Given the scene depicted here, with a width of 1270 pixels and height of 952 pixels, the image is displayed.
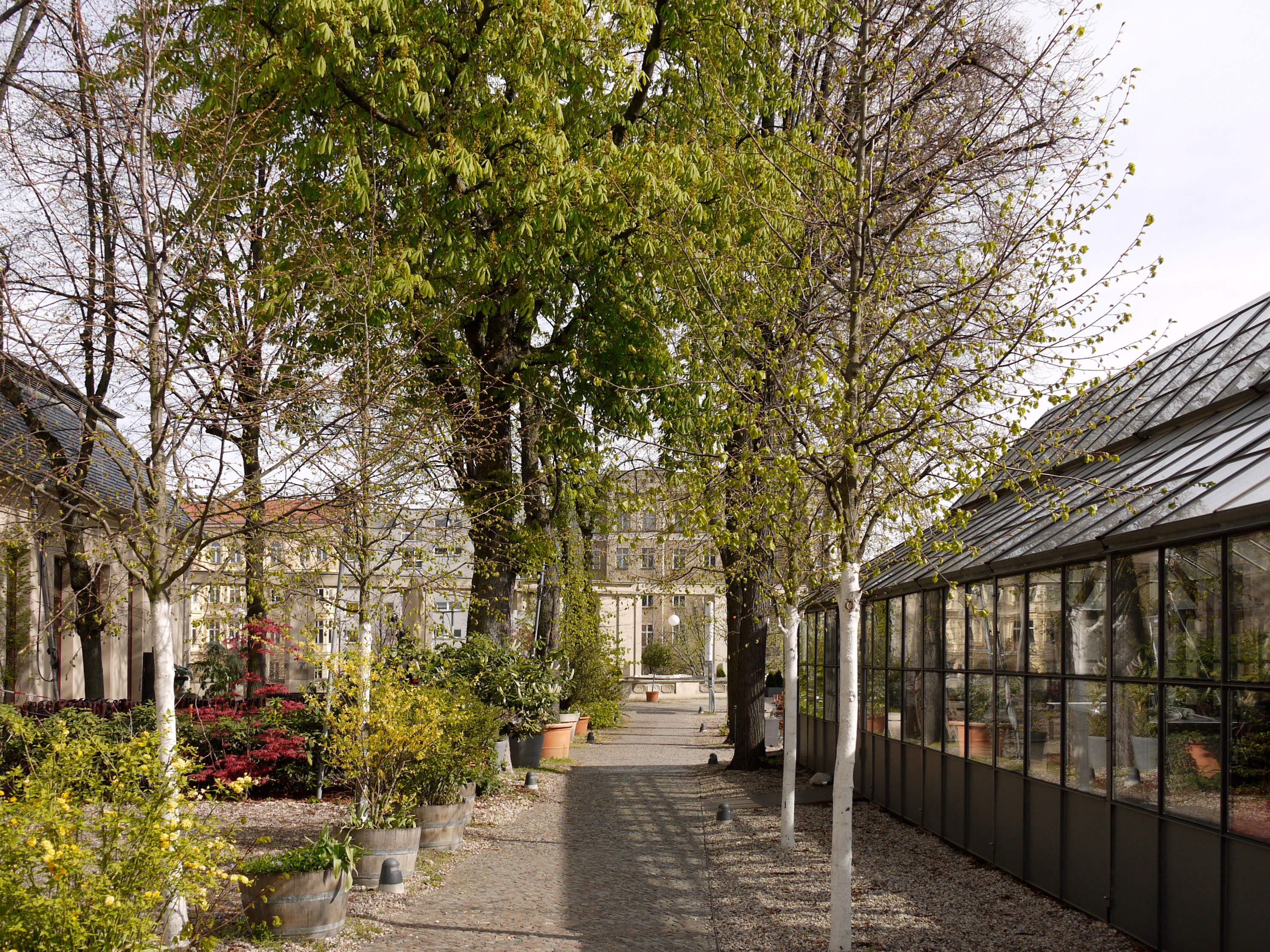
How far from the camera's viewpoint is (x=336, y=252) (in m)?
10.3

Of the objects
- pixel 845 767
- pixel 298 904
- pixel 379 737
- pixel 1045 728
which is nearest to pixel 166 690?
pixel 298 904

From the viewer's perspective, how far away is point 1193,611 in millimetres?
Answer: 7160

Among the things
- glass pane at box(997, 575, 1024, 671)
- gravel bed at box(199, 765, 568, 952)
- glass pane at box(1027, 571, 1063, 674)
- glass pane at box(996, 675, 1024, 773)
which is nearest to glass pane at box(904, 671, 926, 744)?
glass pane at box(996, 675, 1024, 773)

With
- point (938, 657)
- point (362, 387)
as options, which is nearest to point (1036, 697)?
point (938, 657)

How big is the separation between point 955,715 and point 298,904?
7.50 metres

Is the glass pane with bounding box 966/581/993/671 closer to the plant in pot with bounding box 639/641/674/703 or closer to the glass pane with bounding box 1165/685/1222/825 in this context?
the glass pane with bounding box 1165/685/1222/825

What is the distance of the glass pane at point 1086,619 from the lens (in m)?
8.49

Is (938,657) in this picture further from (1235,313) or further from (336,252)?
(336,252)

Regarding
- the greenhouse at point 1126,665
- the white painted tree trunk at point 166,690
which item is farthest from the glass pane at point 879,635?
the white painted tree trunk at point 166,690

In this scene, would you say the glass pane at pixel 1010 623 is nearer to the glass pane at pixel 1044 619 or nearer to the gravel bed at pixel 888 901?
the glass pane at pixel 1044 619

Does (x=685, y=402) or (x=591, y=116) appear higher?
(x=591, y=116)

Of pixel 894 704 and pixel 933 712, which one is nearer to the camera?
pixel 933 712

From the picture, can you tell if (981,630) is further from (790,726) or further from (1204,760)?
(1204,760)

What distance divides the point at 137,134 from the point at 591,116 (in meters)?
8.24
